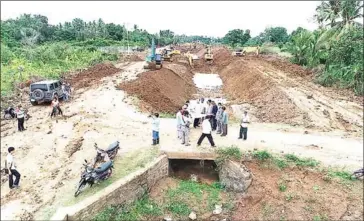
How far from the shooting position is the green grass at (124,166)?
10.8 metres

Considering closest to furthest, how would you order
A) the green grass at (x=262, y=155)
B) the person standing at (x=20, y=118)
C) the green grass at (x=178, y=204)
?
1. the green grass at (x=178, y=204)
2. the green grass at (x=262, y=155)
3. the person standing at (x=20, y=118)

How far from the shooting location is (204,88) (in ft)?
111

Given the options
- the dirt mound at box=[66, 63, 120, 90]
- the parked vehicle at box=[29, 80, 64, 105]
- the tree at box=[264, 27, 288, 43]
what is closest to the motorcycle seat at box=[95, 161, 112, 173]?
the parked vehicle at box=[29, 80, 64, 105]

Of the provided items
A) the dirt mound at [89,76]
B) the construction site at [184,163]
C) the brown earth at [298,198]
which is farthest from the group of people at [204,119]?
the dirt mound at [89,76]

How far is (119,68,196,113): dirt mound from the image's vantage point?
22.4m

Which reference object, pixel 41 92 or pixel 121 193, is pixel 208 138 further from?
pixel 41 92

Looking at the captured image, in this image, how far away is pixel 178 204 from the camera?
41.2 feet

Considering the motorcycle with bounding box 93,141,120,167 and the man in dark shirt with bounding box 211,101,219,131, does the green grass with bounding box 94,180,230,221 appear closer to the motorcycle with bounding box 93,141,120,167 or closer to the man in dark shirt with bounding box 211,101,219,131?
the motorcycle with bounding box 93,141,120,167

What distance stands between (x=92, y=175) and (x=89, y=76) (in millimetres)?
22520

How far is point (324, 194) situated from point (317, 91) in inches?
583

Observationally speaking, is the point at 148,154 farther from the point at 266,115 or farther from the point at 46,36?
the point at 46,36

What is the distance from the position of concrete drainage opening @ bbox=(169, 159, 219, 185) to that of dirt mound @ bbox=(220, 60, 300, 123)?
18.8 feet

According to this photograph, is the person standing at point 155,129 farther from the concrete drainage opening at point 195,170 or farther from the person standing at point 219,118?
the person standing at point 219,118

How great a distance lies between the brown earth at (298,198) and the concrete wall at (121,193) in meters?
2.99
